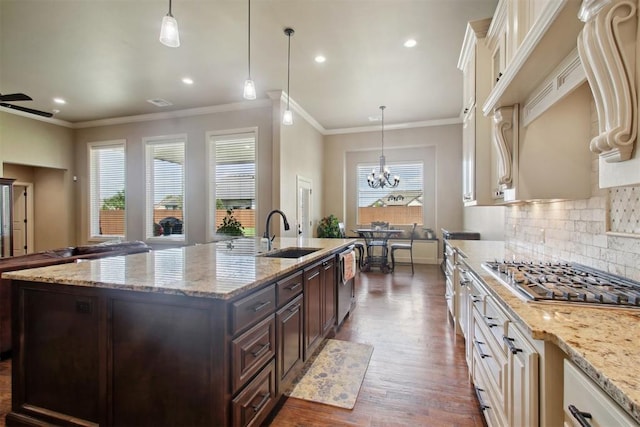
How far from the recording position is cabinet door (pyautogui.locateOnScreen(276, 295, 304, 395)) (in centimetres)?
185

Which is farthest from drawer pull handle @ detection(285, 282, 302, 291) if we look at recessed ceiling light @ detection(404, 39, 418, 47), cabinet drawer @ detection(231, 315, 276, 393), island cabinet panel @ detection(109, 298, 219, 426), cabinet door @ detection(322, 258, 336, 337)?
recessed ceiling light @ detection(404, 39, 418, 47)

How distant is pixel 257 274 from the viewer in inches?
66.5

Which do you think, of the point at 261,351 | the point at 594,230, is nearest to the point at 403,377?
the point at 261,351

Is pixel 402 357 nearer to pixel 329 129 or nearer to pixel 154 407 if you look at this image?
pixel 154 407

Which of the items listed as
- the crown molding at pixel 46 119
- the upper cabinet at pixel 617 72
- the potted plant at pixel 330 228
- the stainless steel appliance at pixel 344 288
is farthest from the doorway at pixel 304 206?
the crown molding at pixel 46 119

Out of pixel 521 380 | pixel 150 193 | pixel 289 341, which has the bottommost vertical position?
pixel 289 341

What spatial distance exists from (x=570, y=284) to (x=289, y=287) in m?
1.51

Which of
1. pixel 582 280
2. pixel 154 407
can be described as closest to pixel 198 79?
pixel 154 407

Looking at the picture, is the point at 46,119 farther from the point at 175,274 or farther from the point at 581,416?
the point at 581,416

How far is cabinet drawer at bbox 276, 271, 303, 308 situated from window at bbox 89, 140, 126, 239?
6.36 metres

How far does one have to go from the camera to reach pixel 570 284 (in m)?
1.36

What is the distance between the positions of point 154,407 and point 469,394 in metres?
1.99

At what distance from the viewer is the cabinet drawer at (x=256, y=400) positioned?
1420 mm

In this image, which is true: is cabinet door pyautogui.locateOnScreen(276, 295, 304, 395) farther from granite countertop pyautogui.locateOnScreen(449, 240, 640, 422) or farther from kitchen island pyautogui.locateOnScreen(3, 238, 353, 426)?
granite countertop pyautogui.locateOnScreen(449, 240, 640, 422)
